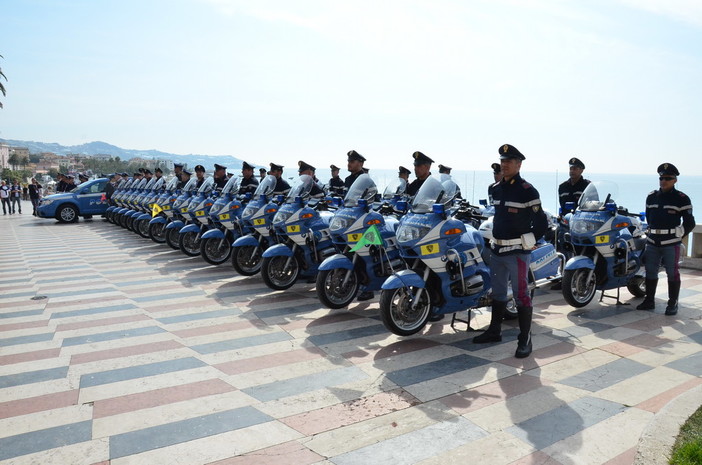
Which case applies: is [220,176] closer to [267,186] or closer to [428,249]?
[267,186]

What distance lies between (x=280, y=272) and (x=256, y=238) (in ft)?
4.64

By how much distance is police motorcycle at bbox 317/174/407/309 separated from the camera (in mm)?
6598

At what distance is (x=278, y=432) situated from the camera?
361 cm

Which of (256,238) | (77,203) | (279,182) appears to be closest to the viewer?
(256,238)

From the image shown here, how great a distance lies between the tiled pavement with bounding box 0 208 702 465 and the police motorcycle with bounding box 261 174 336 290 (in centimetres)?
37

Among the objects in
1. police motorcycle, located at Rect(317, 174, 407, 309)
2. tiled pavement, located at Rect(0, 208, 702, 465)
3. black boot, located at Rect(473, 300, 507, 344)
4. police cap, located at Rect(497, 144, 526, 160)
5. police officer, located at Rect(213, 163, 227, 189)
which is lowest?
tiled pavement, located at Rect(0, 208, 702, 465)

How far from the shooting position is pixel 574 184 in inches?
337

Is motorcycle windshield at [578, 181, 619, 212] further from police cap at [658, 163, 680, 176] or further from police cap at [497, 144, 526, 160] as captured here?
police cap at [497, 144, 526, 160]

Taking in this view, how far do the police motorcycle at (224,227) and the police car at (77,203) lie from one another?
12878 millimetres

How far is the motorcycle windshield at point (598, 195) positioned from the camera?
7.04m

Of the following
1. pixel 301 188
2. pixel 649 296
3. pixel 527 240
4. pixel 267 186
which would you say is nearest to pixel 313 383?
pixel 527 240

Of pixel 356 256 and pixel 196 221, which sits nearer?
pixel 356 256

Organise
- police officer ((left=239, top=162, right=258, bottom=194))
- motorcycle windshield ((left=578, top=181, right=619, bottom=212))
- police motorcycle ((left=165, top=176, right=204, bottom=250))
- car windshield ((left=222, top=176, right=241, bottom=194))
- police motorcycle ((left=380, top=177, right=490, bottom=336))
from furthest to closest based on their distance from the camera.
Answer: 1. police motorcycle ((left=165, top=176, right=204, bottom=250))
2. police officer ((left=239, top=162, right=258, bottom=194))
3. car windshield ((left=222, top=176, right=241, bottom=194))
4. motorcycle windshield ((left=578, top=181, right=619, bottom=212))
5. police motorcycle ((left=380, top=177, right=490, bottom=336))

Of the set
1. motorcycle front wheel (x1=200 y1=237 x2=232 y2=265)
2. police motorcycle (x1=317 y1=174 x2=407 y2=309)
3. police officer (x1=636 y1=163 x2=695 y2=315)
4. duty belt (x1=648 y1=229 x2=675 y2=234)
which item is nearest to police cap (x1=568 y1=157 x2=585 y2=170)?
police officer (x1=636 y1=163 x2=695 y2=315)
